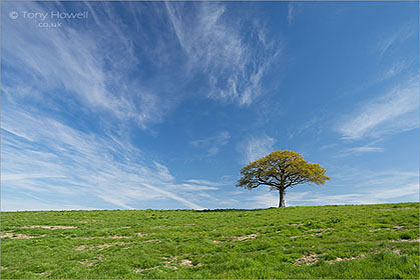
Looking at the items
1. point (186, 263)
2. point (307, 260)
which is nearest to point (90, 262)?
point (186, 263)

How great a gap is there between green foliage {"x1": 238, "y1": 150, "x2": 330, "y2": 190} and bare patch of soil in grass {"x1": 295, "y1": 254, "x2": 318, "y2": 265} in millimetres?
35071

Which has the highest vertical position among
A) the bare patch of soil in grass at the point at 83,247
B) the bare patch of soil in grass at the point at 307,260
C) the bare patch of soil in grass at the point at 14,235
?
the bare patch of soil in grass at the point at 307,260

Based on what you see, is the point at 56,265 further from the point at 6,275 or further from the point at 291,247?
the point at 291,247

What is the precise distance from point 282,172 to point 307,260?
37.3 metres

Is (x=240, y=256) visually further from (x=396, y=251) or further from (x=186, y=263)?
(x=396, y=251)

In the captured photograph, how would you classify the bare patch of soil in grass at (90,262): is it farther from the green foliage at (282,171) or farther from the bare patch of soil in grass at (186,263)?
the green foliage at (282,171)

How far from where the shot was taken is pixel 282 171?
46.9 metres

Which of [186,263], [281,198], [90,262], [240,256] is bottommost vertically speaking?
[90,262]

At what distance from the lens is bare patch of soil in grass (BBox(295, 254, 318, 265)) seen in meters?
10.9

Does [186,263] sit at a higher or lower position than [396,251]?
lower

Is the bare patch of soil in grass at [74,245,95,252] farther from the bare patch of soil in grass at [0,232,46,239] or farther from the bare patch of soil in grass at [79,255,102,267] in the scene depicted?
the bare patch of soil in grass at [0,232,46,239]

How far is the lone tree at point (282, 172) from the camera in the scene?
148 ft

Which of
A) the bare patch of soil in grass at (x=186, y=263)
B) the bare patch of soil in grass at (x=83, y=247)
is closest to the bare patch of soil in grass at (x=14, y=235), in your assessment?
the bare patch of soil in grass at (x=83, y=247)

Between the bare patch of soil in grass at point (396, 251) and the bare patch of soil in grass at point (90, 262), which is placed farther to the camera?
the bare patch of soil in grass at point (90, 262)
